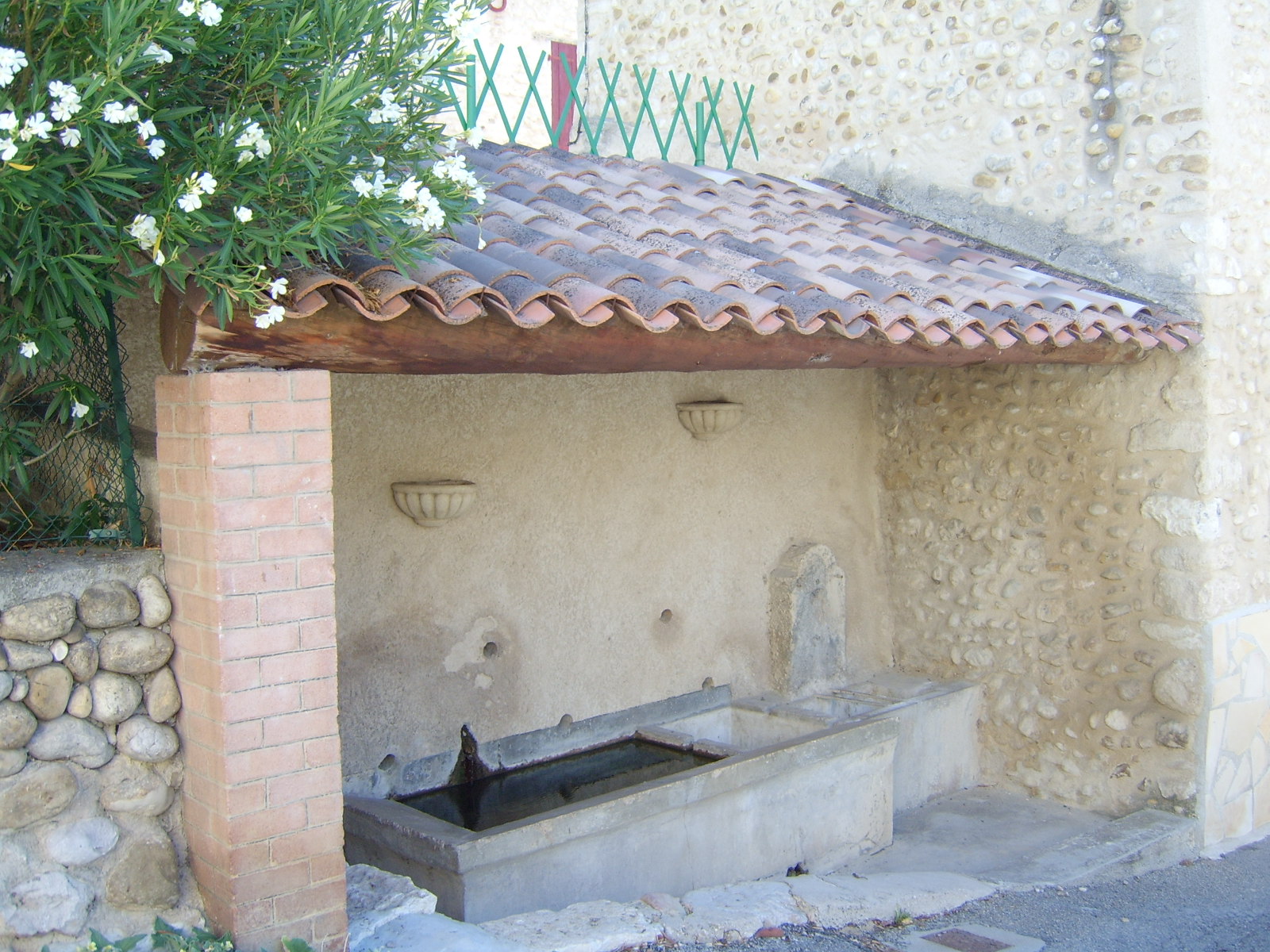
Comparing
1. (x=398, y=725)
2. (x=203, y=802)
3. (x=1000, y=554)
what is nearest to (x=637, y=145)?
(x=1000, y=554)

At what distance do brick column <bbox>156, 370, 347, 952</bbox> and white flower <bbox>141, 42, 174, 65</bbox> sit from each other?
2.42ft

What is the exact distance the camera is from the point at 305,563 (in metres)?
2.84

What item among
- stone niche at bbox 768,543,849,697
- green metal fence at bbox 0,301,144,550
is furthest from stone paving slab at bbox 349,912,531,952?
stone niche at bbox 768,543,849,697

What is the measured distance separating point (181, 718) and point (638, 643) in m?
2.92

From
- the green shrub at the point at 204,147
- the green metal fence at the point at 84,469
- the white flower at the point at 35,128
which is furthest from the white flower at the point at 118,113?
the green metal fence at the point at 84,469

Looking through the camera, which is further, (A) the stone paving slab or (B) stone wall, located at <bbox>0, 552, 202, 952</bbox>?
(A) the stone paving slab

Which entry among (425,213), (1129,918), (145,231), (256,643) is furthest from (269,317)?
(1129,918)

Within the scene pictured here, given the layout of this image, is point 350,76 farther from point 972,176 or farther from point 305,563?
point 972,176

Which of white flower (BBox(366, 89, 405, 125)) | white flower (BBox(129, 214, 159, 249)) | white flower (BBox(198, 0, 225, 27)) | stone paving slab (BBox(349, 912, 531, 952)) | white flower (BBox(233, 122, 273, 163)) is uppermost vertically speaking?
white flower (BBox(198, 0, 225, 27))

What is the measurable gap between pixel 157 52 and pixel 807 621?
4.71 metres

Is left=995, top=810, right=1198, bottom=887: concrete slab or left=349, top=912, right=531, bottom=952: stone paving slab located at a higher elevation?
left=349, top=912, right=531, bottom=952: stone paving slab

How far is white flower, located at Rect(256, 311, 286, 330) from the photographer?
2424 millimetres

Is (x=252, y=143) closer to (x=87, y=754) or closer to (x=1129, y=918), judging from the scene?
(x=87, y=754)

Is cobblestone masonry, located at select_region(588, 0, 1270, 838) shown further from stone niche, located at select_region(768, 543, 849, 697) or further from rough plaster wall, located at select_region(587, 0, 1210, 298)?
stone niche, located at select_region(768, 543, 849, 697)
